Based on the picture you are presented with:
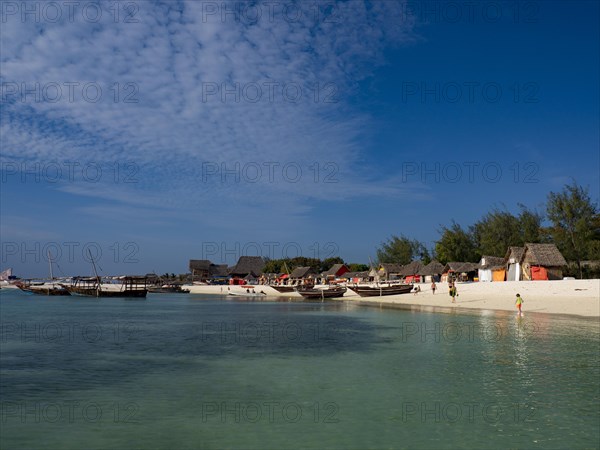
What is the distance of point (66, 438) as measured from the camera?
8852 mm

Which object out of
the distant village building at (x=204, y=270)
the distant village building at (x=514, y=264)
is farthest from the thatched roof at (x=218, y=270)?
the distant village building at (x=514, y=264)

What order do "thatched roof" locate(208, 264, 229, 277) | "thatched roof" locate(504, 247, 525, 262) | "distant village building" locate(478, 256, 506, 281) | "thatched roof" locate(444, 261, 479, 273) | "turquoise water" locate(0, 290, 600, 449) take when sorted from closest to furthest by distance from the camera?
"turquoise water" locate(0, 290, 600, 449) → "thatched roof" locate(504, 247, 525, 262) → "distant village building" locate(478, 256, 506, 281) → "thatched roof" locate(444, 261, 479, 273) → "thatched roof" locate(208, 264, 229, 277)

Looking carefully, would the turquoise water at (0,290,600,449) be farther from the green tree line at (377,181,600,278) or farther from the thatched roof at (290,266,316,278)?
the thatched roof at (290,266,316,278)

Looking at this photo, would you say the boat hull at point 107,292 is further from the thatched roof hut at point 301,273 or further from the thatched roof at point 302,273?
the thatched roof at point 302,273

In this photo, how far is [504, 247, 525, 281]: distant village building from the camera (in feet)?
175

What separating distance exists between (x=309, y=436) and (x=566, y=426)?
5088 millimetres

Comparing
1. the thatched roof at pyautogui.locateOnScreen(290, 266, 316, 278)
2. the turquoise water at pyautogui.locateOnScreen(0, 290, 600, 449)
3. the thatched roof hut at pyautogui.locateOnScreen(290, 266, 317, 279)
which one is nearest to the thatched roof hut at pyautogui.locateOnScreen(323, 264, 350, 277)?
the thatched roof at pyautogui.locateOnScreen(290, 266, 316, 278)

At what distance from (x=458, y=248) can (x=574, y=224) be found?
988 inches

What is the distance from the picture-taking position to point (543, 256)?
166ft

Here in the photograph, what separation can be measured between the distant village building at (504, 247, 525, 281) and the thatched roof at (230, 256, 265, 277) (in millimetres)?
75703

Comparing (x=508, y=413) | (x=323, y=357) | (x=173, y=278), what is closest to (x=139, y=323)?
(x=323, y=357)

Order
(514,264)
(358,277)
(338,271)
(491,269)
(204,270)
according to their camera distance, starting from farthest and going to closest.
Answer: (204,270) < (338,271) < (358,277) < (491,269) < (514,264)

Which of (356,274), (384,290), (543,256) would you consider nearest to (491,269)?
(543,256)

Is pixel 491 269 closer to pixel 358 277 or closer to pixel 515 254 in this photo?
pixel 515 254
